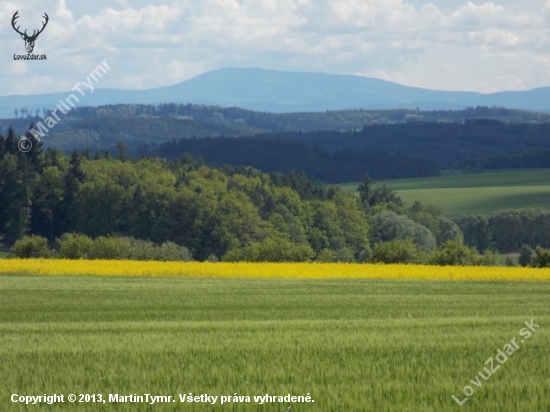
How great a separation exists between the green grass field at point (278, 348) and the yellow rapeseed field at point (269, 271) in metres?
10.3

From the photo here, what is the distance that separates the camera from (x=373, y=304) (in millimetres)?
30969

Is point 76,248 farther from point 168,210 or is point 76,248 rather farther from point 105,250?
point 168,210

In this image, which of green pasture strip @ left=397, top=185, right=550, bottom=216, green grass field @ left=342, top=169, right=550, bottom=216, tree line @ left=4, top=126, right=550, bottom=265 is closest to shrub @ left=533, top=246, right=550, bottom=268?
tree line @ left=4, top=126, right=550, bottom=265

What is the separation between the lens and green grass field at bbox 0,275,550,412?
1334 cm

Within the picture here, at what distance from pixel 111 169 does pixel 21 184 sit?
39.8 ft

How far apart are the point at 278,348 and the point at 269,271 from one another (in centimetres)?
3076

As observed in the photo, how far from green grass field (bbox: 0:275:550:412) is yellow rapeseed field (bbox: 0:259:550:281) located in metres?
10.3

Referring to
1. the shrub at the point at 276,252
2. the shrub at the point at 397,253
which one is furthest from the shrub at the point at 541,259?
the shrub at the point at 276,252

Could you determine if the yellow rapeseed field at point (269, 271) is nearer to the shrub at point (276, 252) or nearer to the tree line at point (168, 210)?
the shrub at point (276, 252)

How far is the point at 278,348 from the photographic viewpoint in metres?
18.0

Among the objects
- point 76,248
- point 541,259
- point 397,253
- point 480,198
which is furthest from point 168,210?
point 480,198

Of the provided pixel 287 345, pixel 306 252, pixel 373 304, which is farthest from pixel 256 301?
pixel 306 252

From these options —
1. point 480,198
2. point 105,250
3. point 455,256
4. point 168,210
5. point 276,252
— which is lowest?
point 480,198

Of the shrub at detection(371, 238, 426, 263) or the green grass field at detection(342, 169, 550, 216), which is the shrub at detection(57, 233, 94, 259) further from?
the green grass field at detection(342, 169, 550, 216)
